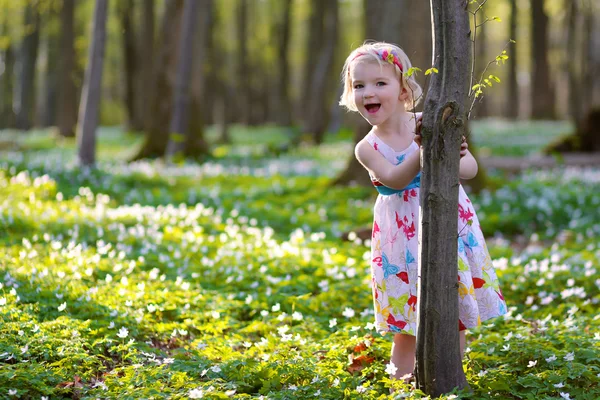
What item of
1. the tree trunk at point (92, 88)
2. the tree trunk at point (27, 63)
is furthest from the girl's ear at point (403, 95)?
the tree trunk at point (27, 63)

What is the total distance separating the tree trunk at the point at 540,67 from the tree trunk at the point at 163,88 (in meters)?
21.1

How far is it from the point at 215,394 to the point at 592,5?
69.4 feet

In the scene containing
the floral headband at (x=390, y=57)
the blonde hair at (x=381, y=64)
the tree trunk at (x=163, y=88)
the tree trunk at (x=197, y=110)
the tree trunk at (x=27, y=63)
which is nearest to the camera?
the floral headband at (x=390, y=57)

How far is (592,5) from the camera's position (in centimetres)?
2081

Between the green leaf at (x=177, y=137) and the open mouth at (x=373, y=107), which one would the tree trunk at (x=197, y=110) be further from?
the open mouth at (x=373, y=107)

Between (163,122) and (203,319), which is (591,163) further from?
(203,319)

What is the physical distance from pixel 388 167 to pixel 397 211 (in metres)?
0.31

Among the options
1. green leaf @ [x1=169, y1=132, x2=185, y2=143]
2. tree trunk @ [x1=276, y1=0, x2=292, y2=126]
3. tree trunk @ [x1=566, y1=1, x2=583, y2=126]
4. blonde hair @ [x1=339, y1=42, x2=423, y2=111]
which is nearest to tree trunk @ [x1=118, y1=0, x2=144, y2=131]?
tree trunk @ [x1=276, y1=0, x2=292, y2=126]

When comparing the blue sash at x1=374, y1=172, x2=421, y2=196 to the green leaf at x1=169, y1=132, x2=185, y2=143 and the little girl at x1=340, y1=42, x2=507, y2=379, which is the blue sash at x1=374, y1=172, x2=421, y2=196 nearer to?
the little girl at x1=340, y1=42, x2=507, y2=379

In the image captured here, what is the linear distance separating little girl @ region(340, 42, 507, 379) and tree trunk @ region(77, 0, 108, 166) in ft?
33.3

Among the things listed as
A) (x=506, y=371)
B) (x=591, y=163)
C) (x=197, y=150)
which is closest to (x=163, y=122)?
(x=197, y=150)

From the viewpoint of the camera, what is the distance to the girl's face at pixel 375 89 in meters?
3.78

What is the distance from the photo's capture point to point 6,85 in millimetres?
41156

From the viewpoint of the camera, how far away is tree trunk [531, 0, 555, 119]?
32.2 meters
